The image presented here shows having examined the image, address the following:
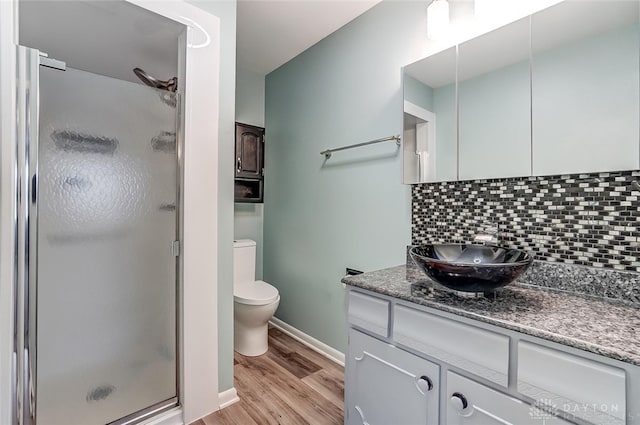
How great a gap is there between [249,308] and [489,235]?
160cm

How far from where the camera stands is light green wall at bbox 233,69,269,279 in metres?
2.77

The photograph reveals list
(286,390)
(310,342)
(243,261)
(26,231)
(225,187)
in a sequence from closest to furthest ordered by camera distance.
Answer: (26,231) → (225,187) → (286,390) → (310,342) → (243,261)

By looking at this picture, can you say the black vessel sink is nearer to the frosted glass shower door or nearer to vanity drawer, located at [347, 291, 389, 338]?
vanity drawer, located at [347, 291, 389, 338]

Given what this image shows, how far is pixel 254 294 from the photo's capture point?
226 cm

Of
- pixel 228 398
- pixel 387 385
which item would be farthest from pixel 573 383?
pixel 228 398

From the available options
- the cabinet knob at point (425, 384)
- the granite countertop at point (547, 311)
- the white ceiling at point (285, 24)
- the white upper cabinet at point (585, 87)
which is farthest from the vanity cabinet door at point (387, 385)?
the white ceiling at point (285, 24)

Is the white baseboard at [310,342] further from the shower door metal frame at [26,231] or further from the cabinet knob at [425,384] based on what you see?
the shower door metal frame at [26,231]

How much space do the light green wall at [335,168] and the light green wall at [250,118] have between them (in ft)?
0.27

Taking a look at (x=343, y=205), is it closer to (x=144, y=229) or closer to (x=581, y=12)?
(x=144, y=229)

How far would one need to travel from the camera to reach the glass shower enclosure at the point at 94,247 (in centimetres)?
120

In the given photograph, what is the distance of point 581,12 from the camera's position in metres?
1.15

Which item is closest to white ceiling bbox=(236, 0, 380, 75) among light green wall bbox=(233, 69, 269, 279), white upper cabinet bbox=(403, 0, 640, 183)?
light green wall bbox=(233, 69, 269, 279)

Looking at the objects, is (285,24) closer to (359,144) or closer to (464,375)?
(359,144)

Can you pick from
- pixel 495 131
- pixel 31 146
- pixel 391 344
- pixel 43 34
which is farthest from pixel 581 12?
pixel 43 34
